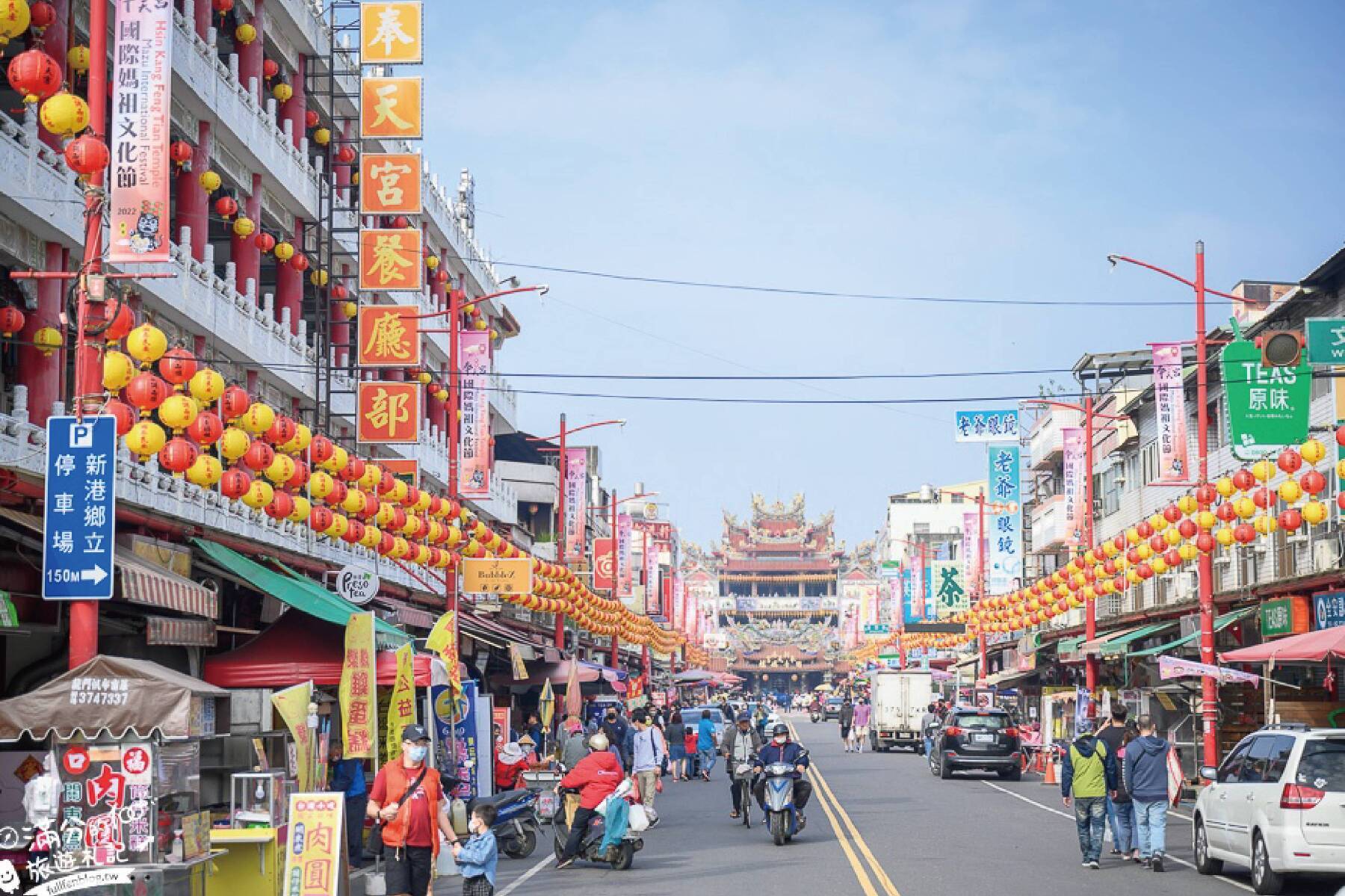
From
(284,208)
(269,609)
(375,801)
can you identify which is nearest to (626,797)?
(375,801)

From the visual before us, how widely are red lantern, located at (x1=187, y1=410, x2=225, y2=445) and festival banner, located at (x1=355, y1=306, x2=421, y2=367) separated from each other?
46.0ft

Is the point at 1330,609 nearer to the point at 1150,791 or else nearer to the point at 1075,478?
the point at 1150,791

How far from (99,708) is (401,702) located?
24.6 ft

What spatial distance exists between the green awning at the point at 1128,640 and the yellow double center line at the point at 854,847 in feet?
29.1

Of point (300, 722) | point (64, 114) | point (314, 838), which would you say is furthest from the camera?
point (300, 722)

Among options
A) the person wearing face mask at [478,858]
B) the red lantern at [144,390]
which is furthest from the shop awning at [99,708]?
the red lantern at [144,390]

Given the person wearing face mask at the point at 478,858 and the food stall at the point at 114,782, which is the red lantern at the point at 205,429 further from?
the person wearing face mask at the point at 478,858

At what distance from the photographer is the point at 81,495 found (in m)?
15.1

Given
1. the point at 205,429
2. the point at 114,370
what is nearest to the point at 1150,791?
the point at 205,429

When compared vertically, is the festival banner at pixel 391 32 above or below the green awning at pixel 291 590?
above

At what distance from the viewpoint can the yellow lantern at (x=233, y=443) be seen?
1822cm

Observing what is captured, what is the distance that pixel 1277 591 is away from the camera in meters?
32.5

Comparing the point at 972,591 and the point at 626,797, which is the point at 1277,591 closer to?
the point at 626,797

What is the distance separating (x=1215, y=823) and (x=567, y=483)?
35.0 m
